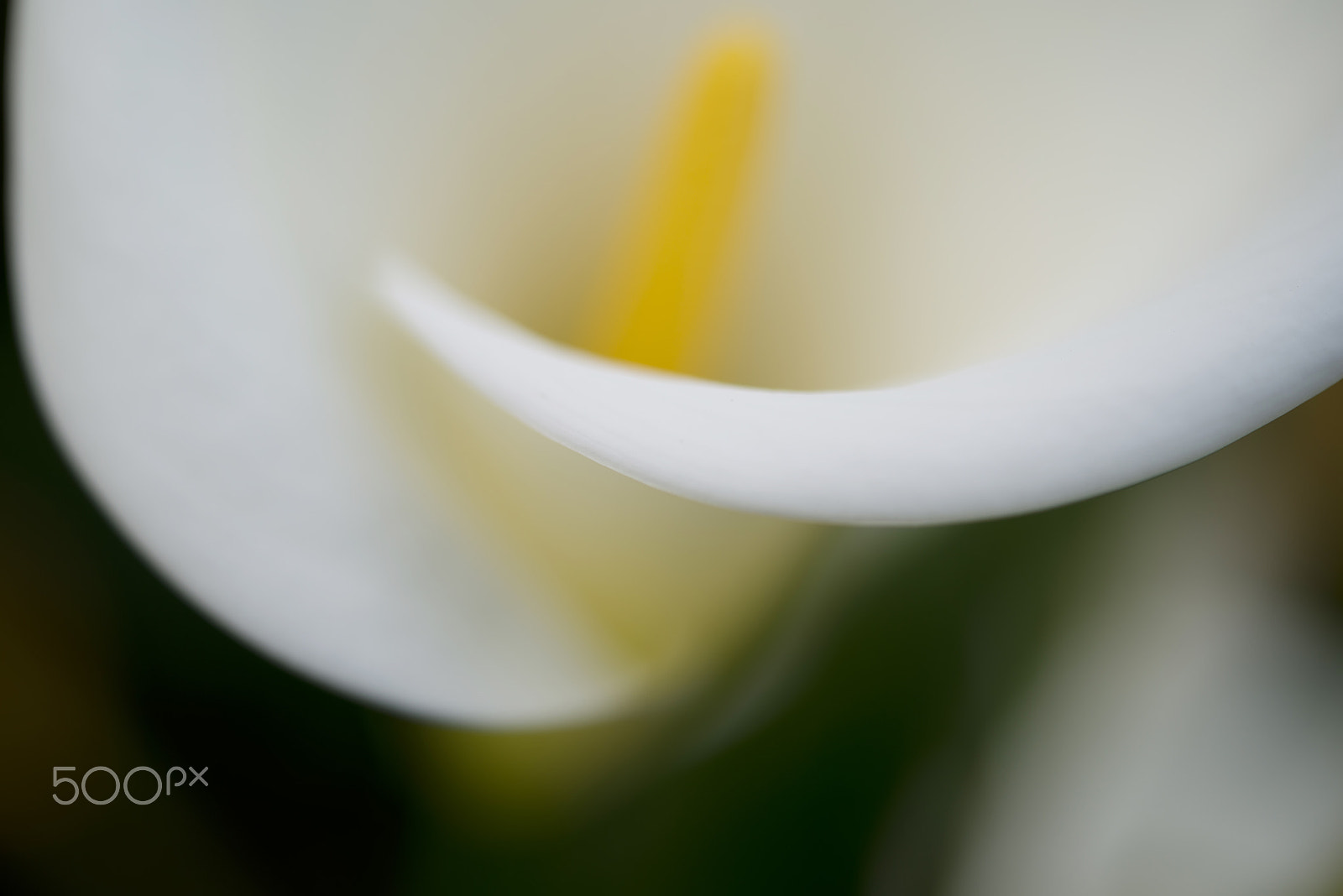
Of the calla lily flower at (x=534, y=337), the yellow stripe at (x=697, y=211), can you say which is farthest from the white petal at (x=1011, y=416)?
the yellow stripe at (x=697, y=211)

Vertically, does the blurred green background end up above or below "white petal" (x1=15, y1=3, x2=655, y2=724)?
below

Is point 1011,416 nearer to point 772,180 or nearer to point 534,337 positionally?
point 534,337

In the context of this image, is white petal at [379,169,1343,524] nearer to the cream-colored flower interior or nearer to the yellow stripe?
the cream-colored flower interior

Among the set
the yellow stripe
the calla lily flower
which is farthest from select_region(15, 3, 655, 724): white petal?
the yellow stripe

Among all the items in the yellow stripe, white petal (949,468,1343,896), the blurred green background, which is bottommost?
the blurred green background

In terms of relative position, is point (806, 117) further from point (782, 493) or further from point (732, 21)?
point (782, 493)

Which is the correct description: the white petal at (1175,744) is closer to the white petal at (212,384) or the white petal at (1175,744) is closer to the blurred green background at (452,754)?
the blurred green background at (452,754)
